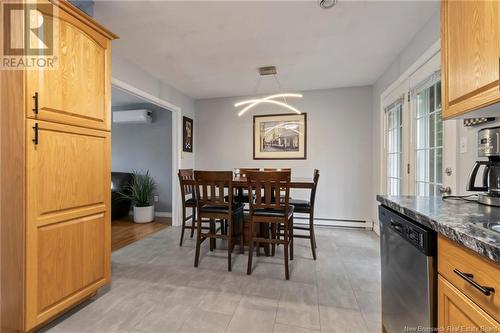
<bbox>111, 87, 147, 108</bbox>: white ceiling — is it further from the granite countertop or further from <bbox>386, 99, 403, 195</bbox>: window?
the granite countertop

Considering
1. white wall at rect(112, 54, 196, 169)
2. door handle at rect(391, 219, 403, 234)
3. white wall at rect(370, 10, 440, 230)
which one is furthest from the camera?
white wall at rect(112, 54, 196, 169)

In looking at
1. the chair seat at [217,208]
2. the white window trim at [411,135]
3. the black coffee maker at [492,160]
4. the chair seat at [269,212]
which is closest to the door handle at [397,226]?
the black coffee maker at [492,160]

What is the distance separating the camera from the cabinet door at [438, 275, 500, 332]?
0.65 m

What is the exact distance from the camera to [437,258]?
843mm

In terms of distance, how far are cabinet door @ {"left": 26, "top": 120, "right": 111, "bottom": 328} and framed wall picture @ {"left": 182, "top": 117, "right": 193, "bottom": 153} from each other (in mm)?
Answer: 2434

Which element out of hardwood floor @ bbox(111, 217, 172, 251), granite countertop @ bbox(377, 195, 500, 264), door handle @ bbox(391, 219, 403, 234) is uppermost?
granite countertop @ bbox(377, 195, 500, 264)

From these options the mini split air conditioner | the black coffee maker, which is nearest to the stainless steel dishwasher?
the black coffee maker

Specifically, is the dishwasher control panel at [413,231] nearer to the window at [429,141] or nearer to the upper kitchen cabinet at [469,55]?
the upper kitchen cabinet at [469,55]

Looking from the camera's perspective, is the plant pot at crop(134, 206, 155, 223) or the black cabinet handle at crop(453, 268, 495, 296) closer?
the black cabinet handle at crop(453, 268, 495, 296)

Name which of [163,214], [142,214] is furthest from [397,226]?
[163,214]

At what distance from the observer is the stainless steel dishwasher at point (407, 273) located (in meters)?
Result: 0.86

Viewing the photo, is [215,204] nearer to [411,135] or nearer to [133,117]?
[411,135]

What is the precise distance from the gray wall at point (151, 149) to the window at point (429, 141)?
4.20 meters

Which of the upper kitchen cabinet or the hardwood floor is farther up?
the upper kitchen cabinet
